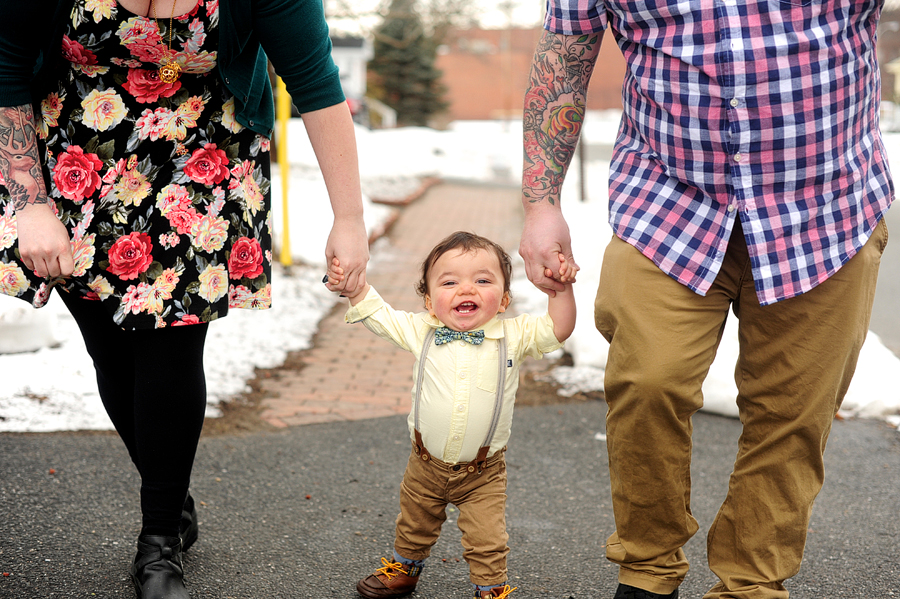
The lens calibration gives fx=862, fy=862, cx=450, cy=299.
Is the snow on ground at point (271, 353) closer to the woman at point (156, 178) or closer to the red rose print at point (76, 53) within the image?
the woman at point (156, 178)

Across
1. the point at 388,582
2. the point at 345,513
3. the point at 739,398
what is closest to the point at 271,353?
the point at 345,513

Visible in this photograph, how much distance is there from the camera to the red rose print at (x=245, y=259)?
2.09 meters

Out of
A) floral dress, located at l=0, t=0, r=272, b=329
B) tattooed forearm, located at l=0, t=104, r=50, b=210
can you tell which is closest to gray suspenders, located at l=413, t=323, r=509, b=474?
floral dress, located at l=0, t=0, r=272, b=329

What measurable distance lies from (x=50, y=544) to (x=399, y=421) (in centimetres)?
164

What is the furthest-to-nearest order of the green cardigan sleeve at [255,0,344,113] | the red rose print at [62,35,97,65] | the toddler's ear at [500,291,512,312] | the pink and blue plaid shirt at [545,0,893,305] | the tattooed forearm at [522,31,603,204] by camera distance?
the toddler's ear at [500,291,512,312]
the tattooed forearm at [522,31,603,204]
the green cardigan sleeve at [255,0,344,113]
the red rose print at [62,35,97,65]
the pink and blue plaid shirt at [545,0,893,305]

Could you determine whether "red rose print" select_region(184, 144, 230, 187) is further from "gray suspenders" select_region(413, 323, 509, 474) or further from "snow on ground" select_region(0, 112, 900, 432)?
"snow on ground" select_region(0, 112, 900, 432)

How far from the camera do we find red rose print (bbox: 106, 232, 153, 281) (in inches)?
76.9

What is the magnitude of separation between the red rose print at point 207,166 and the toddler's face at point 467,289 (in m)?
0.56

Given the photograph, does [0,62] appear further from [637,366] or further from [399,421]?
[399,421]

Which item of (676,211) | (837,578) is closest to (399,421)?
(837,578)

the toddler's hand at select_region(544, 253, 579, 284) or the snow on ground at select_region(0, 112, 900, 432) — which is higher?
the toddler's hand at select_region(544, 253, 579, 284)

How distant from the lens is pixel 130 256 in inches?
77.3

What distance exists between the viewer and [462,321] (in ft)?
6.90

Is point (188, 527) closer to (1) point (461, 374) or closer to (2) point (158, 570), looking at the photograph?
(2) point (158, 570)
